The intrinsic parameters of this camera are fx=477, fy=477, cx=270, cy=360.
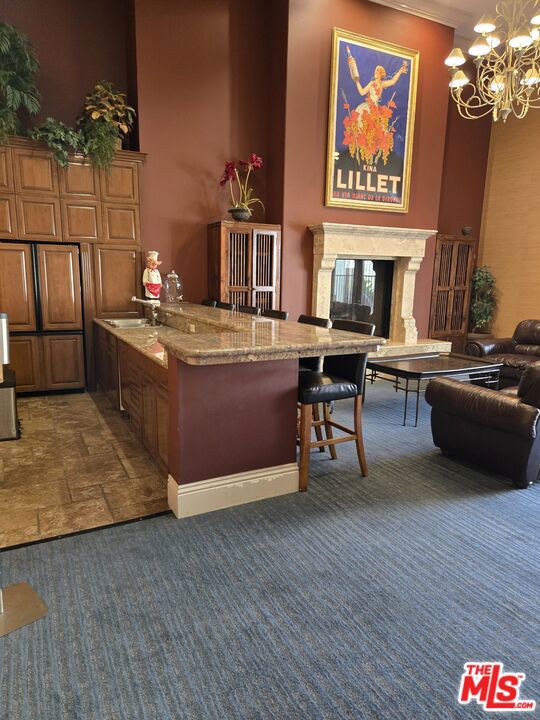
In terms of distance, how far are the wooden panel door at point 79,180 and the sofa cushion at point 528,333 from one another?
17.3 feet

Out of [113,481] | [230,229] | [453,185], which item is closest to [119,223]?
[230,229]

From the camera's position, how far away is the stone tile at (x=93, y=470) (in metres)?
3.07

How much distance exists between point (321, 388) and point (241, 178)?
13.1 ft

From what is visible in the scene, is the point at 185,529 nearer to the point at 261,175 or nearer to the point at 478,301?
the point at 261,175

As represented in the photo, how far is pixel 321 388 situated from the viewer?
290 cm

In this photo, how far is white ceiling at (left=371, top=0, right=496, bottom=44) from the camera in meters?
5.84

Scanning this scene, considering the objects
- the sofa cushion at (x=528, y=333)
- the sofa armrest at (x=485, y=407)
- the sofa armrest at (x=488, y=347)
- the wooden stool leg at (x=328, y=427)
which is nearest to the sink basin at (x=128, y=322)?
the wooden stool leg at (x=328, y=427)

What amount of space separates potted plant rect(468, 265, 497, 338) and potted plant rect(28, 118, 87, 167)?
581 centimetres

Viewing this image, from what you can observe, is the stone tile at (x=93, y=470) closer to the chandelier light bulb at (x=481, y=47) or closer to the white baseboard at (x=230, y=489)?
the white baseboard at (x=230, y=489)

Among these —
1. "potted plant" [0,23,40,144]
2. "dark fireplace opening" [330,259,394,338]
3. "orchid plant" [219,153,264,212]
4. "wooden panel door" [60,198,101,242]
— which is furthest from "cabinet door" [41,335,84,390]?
"dark fireplace opening" [330,259,394,338]

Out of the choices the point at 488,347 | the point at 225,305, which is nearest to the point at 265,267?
the point at 225,305

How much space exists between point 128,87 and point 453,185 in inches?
192

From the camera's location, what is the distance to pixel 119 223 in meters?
5.14

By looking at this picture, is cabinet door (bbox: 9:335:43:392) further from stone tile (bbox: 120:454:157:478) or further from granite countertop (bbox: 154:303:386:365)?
granite countertop (bbox: 154:303:386:365)
